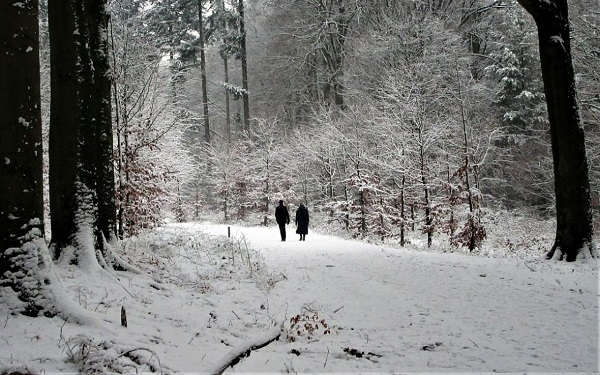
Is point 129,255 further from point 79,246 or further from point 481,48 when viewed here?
point 481,48

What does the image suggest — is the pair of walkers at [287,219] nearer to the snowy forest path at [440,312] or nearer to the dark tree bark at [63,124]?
the snowy forest path at [440,312]

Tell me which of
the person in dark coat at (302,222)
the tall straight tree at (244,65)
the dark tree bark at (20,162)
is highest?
the tall straight tree at (244,65)

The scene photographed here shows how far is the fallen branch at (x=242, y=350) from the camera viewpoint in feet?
13.6

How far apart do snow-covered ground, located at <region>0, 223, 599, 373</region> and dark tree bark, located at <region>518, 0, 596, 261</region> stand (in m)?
0.81

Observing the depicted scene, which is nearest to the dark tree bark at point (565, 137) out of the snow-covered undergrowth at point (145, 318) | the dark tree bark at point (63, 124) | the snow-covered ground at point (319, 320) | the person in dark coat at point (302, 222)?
the snow-covered ground at point (319, 320)

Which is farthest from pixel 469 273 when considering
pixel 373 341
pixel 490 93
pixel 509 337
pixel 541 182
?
pixel 490 93

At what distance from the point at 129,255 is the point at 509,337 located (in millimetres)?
7145

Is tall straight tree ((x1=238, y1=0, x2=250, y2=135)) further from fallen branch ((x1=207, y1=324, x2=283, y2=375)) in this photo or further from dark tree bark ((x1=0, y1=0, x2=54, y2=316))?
dark tree bark ((x1=0, y1=0, x2=54, y2=316))

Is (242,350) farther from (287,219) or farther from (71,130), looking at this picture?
(287,219)

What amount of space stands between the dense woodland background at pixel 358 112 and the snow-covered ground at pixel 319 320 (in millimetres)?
5646

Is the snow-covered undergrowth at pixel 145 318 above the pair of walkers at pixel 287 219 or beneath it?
beneath

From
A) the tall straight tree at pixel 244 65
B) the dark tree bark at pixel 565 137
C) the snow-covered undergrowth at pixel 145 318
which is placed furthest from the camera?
the tall straight tree at pixel 244 65

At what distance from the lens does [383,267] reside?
1070 cm

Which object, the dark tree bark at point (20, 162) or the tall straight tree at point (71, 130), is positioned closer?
the dark tree bark at point (20, 162)
